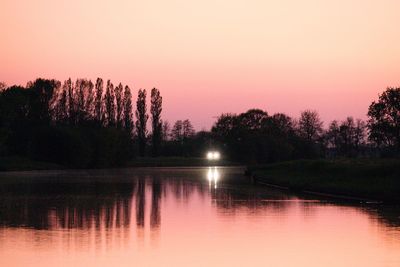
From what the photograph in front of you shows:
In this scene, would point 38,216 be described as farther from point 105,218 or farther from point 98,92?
point 98,92

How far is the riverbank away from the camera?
97625 millimetres

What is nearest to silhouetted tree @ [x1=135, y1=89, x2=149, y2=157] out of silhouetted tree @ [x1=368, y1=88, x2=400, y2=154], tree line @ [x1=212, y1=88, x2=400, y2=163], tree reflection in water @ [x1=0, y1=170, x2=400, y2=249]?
tree line @ [x1=212, y1=88, x2=400, y2=163]

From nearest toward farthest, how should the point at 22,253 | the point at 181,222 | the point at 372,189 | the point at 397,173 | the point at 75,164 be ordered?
the point at 22,253
the point at 181,222
the point at 372,189
the point at 397,173
the point at 75,164

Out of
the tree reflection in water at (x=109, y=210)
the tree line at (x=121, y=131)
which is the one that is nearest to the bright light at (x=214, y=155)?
the tree line at (x=121, y=131)

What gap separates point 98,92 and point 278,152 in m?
43.6

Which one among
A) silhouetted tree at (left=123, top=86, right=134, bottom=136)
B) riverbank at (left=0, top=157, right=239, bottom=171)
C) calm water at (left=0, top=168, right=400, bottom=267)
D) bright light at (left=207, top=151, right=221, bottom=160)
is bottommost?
calm water at (left=0, top=168, right=400, bottom=267)

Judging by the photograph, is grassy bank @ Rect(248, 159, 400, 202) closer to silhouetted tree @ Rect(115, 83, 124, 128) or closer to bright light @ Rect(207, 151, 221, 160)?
silhouetted tree @ Rect(115, 83, 124, 128)

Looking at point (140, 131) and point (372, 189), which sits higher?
point (140, 131)

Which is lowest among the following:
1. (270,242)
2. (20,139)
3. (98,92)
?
(270,242)

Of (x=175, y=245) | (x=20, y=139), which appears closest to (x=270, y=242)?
(x=175, y=245)

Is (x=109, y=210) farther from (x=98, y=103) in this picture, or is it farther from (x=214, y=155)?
(x=214, y=155)

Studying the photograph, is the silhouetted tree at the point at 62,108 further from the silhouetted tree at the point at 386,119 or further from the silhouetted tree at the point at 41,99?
the silhouetted tree at the point at 386,119

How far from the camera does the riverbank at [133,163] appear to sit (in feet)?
320

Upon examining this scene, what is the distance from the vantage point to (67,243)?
18.9 m
